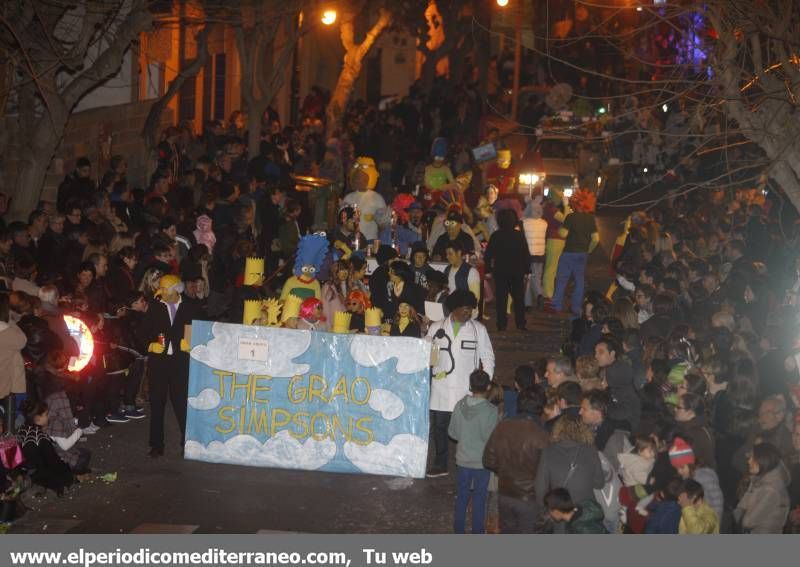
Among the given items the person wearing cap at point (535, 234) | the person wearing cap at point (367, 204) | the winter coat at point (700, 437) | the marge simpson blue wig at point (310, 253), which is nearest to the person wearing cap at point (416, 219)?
the person wearing cap at point (367, 204)

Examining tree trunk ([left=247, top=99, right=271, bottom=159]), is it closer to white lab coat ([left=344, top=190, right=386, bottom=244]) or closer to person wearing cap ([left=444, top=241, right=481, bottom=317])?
white lab coat ([left=344, top=190, right=386, bottom=244])

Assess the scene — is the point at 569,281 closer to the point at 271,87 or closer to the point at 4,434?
the point at 271,87

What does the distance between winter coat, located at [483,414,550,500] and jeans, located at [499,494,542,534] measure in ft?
0.13

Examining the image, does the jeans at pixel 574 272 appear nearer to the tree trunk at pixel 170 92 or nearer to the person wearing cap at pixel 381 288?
the person wearing cap at pixel 381 288

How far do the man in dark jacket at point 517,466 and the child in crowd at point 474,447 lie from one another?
477 millimetres

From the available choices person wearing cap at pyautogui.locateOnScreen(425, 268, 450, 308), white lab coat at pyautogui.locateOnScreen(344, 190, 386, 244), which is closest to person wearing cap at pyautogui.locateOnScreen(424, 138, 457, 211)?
white lab coat at pyautogui.locateOnScreen(344, 190, 386, 244)

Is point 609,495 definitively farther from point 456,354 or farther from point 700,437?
point 456,354

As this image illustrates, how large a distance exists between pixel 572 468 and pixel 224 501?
3318 mm

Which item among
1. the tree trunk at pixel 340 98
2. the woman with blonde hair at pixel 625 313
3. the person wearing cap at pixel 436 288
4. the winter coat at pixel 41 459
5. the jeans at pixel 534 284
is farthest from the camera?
the tree trunk at pixel 340 98

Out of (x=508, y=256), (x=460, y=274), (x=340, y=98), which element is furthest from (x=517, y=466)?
(x=340, y=98)

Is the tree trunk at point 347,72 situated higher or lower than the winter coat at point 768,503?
higher

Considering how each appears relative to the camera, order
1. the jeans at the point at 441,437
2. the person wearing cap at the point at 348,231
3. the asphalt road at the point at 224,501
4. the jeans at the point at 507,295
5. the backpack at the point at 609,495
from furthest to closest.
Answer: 1. the jeans at the point at 507,295
2. the person wearing cap at the point at 348,231
3. the jeans at the point at 441,437
4. the asphalt road at the point at 224,501
5. the backpack at the point at 609,495

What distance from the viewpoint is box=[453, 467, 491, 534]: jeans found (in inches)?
381

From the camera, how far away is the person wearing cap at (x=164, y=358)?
38.4 ft
